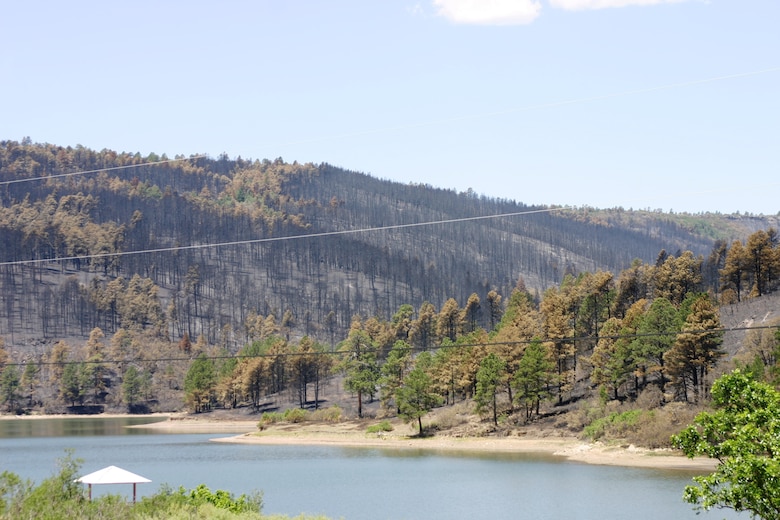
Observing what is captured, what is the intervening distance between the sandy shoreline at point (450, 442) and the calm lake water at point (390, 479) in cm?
274

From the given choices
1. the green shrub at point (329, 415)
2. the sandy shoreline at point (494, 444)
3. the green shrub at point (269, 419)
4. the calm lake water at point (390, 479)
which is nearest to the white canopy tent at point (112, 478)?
the calm lake water at point (390, 479)

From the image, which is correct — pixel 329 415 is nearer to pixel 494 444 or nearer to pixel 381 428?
pixel 381 428

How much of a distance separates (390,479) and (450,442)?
26858 millimetres

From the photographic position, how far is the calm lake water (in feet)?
168

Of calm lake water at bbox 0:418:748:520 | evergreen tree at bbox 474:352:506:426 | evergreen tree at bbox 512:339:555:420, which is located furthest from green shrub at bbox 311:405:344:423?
evergreen tree at bbox 512:339:555:420

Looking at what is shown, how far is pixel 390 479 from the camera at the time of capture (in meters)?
64.7

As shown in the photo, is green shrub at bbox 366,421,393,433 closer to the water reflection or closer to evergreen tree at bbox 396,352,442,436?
evergreen tree at bbox 396,352,442,436

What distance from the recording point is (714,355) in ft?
265

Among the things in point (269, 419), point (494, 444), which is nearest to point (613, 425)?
point (494, 444)

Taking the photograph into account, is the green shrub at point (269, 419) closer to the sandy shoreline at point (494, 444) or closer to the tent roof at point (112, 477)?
the sandy shoreline at point (494, 444)

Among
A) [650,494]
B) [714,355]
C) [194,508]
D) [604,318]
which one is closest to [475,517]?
[650,494]

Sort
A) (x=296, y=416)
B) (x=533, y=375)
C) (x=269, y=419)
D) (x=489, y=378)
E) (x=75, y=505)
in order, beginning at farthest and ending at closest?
(x=296, y=416) < (x=269, y=419) < (x=489, y=378) < (x=533, y=375) < (x=75, y=505)

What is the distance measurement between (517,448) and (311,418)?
38.2 meters

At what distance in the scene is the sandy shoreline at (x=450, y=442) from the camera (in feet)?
237
